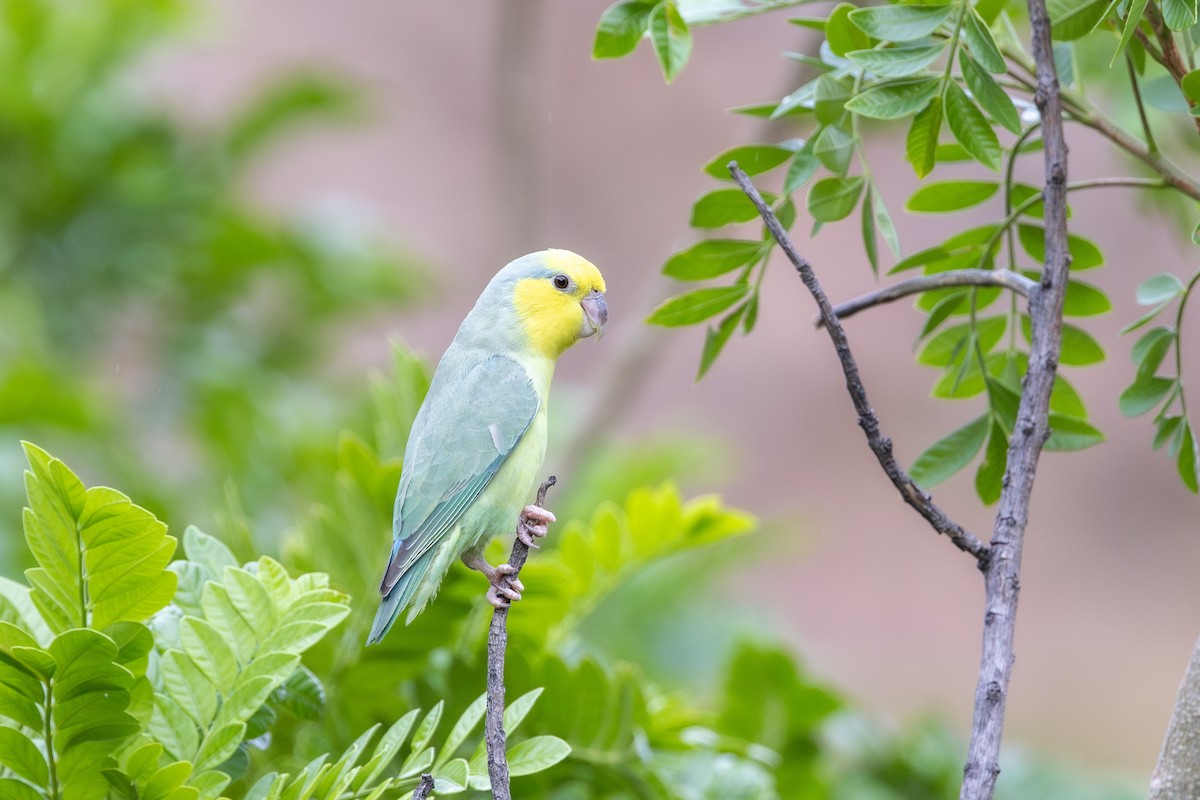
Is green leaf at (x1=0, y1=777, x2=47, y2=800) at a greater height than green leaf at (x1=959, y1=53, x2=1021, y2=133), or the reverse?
green leaf at (x1=959, y1=53, x2=1021, y2=133)

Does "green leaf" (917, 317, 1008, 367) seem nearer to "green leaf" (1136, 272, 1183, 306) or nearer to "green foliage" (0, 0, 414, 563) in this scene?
"green leaf" (1136, 272, 1183, 306)

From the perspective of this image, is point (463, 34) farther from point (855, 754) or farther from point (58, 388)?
point (855, 754)

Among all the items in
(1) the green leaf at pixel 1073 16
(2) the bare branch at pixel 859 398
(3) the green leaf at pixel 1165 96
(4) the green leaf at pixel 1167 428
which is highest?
(3) the green leaf at pixel 1165 96

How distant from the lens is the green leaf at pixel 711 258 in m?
1.18

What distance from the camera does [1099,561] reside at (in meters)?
9.27

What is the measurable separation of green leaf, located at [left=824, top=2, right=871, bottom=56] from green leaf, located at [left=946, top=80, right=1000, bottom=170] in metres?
0.11

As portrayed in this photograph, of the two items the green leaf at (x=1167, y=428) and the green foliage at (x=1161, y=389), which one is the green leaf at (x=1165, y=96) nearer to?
the green foliage at (x=1161, y=389)

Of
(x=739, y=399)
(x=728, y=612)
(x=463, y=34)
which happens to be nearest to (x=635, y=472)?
(x=728, y=612)

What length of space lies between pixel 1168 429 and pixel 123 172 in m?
3.51

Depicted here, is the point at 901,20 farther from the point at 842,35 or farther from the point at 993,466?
the point at 993,466

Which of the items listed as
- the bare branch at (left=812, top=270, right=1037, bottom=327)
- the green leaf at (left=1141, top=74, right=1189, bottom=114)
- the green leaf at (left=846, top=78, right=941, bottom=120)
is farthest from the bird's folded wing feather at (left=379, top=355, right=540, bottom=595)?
the green leaf at (left=1141, top=74, right=1189, bottom=114)

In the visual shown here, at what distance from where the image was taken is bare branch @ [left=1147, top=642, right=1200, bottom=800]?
103 cm

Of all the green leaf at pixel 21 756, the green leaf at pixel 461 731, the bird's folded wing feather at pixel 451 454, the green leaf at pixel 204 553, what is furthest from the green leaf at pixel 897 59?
the green leaf at pixel 21 756

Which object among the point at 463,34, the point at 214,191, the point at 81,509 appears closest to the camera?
the point at 81,509
